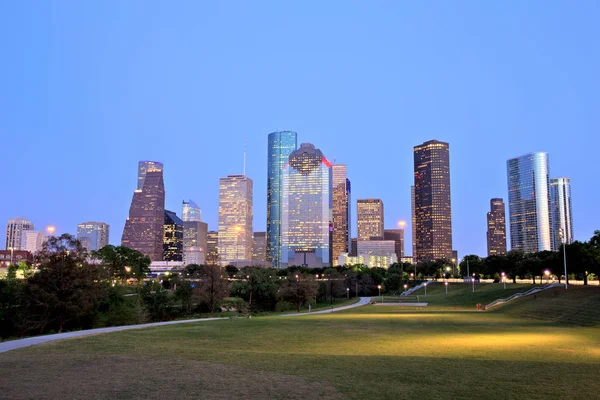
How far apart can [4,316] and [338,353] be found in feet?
146

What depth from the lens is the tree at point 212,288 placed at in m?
62.6

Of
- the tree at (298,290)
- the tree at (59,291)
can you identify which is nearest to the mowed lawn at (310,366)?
the tree at (59,291)

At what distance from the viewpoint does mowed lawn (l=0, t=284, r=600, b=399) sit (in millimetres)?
13656

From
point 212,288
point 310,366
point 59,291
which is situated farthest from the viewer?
point 212,288

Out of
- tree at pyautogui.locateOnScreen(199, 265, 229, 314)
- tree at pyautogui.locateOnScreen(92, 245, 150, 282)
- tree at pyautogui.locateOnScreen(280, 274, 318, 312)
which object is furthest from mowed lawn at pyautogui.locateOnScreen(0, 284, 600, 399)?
tree at pyautogui.locateOnScreen(92, 245, 150, 282)

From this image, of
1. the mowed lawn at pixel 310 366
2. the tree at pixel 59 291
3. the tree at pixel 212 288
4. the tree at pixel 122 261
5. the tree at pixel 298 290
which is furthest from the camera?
the tree at pixel 122 261

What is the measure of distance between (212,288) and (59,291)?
2048cm

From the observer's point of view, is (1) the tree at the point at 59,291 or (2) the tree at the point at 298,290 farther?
(2) the tree at the point at 298,290

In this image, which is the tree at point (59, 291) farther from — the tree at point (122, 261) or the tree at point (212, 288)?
the tree at point (122, 261)

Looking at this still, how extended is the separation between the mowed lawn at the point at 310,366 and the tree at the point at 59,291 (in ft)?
63.0

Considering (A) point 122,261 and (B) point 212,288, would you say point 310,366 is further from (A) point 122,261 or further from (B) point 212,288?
(A) point 122,261

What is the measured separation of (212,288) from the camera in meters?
62.9

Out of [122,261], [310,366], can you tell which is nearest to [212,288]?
[310,366]

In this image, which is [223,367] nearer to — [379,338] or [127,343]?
[127,343]
